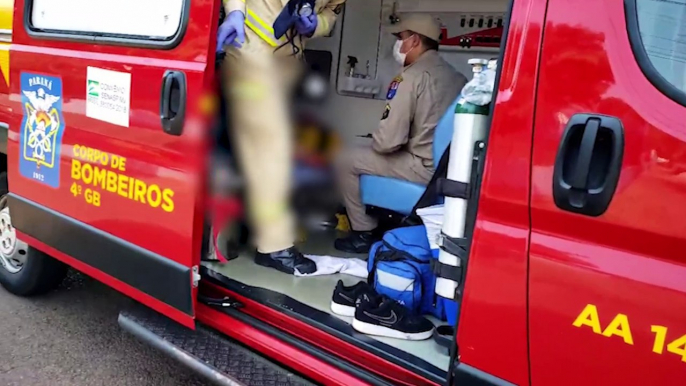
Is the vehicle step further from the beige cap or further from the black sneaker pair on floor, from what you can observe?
the beige cap

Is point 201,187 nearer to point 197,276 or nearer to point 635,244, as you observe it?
point 197,276

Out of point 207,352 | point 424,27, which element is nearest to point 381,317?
point 207,352

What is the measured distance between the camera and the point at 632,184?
1.43 metres

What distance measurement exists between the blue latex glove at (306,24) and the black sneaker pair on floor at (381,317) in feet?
3.88

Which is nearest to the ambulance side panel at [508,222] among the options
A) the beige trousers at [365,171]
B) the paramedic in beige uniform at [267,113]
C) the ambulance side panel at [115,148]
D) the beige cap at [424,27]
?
the ambulance side panel at [115,148]

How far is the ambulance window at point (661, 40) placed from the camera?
1.43m

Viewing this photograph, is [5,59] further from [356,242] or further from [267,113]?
[356,242]

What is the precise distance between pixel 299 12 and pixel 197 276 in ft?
3.87

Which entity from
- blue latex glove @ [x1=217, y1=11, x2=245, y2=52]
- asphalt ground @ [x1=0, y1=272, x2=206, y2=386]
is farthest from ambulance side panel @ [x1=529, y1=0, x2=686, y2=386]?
asphalt ground @ [x1=0, y1=272, x2=206, y2=386]

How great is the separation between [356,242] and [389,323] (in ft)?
4.51

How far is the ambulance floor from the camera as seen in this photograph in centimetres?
220

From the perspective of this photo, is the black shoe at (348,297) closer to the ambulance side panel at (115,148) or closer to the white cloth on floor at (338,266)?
the white cloth on floor at (338,266)

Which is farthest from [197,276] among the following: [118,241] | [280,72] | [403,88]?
[403,88]

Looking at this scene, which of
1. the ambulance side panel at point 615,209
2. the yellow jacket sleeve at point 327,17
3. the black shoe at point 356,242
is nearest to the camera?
the ambulance side panel at point 615,209
